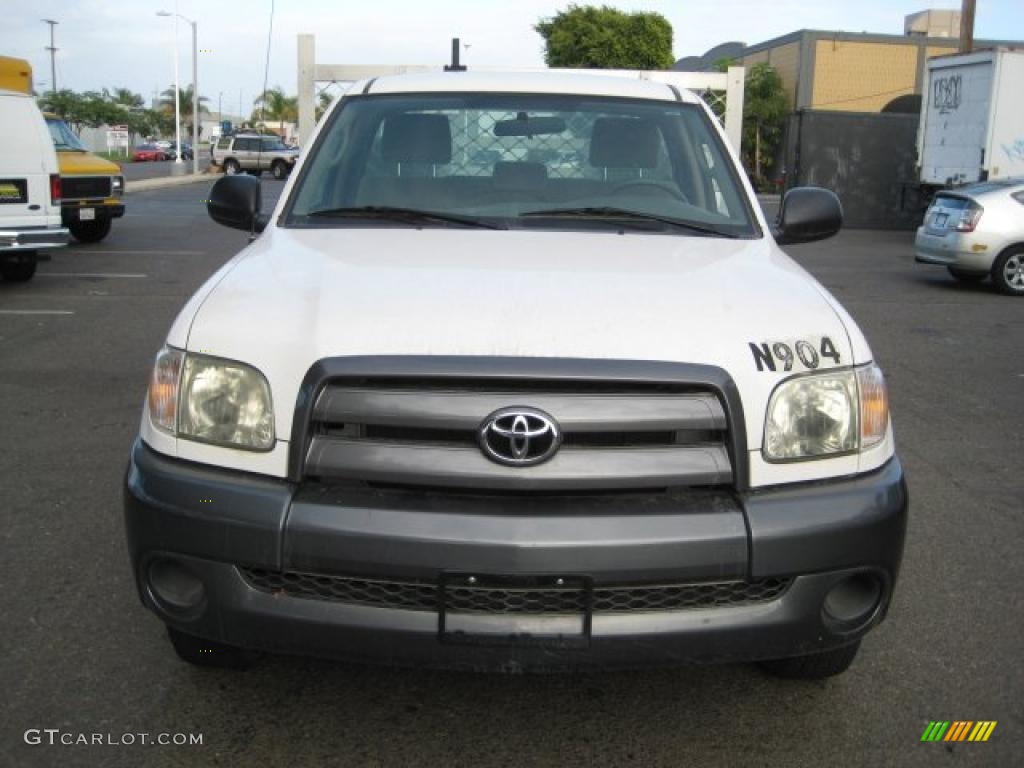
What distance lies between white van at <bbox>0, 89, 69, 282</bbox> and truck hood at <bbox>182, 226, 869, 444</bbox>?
358 inches

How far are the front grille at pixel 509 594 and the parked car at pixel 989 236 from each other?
1144 cm

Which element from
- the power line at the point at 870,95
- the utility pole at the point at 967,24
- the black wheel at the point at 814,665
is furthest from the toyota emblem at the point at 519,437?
the power line at the point at 870,95

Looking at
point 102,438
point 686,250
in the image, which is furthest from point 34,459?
point 686,250

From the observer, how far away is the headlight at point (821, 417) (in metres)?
2.80

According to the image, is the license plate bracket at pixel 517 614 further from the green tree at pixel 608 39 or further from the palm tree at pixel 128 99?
the palm tree at pixel 128 99

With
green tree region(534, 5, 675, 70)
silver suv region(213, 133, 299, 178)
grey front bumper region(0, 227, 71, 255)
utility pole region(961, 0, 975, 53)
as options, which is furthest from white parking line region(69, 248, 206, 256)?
green tree region(534, 5, 675, 70)

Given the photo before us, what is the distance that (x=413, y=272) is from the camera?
3170mm

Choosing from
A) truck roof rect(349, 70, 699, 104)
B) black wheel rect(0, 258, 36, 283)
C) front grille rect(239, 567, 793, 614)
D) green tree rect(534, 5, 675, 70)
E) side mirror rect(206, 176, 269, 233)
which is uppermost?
green tree rect(534, 5, 675, 70)

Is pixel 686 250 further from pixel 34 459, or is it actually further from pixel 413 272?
pixel 34 459

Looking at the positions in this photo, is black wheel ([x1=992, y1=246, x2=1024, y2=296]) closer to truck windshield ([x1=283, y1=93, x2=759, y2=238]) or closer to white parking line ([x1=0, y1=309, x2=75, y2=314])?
truck windshield ([x1=283, y1=93, x2=759, y2=238])

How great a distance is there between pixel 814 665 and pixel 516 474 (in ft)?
4.10

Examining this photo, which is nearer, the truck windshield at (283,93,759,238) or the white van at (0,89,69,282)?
the truck windshield at (283,93,759,238)

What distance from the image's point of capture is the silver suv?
151ft

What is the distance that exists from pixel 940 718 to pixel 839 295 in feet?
33.4
